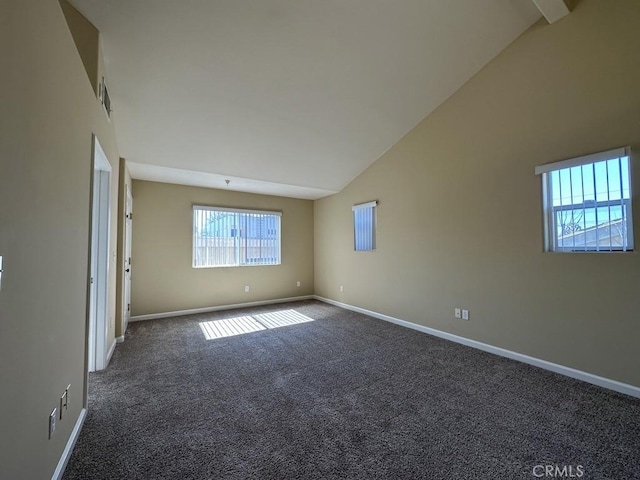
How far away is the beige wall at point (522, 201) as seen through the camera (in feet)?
7.77

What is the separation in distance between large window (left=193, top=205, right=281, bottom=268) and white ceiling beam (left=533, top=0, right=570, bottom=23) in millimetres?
4863

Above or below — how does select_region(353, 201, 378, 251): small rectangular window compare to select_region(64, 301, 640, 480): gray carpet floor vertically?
above

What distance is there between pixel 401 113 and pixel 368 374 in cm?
326

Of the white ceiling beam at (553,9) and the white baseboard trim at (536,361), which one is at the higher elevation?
the white ceiling beam at (553,9)

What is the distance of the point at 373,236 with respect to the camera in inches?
192

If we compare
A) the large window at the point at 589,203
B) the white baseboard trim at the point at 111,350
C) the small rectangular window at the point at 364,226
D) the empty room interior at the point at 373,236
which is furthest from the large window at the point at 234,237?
the large window at the point at 589,203

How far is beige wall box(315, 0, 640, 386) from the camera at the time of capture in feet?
7.77

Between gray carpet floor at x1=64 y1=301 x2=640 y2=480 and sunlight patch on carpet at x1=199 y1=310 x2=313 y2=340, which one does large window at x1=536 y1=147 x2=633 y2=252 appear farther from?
sunlight patch on carpet at x1=199 y1=310 x2=313 y2=340

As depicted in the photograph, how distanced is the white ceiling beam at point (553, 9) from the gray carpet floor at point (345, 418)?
336 centimetres

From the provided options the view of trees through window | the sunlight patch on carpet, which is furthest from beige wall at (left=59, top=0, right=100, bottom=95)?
the view of trees through window

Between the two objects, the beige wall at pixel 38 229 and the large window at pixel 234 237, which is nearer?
the beige wall at pixel 38 229

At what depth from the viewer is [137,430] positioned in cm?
189

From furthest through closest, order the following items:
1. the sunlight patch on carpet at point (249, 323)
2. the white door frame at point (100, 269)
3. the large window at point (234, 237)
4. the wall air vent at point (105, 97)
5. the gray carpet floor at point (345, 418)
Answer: the large window at point (234, 237), the sunlight patch on carpet at point (249, 323), the white door frame at point (100, 269), the wall air vent at point (105, 97), the gray carpet floor at point (345, 418)

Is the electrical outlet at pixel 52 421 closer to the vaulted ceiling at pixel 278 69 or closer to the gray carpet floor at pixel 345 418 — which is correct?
the gray carpet floor at pixel 345 418
